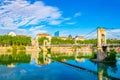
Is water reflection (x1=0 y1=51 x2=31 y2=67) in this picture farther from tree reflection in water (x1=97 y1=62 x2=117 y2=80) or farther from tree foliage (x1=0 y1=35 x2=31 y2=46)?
tree foliage (x1=0 y1=35 x2=31 y2=46)

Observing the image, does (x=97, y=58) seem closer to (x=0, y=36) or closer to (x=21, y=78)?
(x=21, y=78)

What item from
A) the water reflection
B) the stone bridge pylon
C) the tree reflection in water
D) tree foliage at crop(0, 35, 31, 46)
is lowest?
the tree reflection in water

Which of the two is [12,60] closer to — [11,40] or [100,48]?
[100,48]

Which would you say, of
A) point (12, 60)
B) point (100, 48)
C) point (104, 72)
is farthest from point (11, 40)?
point (104, 72)

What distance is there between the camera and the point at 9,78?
20.9 m

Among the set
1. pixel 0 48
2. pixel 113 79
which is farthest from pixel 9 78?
pixel 0 48

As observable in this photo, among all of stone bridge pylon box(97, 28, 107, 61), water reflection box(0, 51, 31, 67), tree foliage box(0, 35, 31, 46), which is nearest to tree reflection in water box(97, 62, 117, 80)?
stone bridge pylon box(97, 28, 107, 61)

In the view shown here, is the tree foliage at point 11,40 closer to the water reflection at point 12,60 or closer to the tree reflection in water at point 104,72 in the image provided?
the water reflection at point 12,60

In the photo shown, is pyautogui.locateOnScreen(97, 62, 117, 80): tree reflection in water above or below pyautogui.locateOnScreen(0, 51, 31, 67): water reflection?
below

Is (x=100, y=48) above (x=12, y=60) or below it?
above

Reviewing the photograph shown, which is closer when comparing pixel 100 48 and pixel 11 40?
pixel 100 48

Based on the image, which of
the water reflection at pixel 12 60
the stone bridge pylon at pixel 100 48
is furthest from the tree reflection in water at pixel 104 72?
the water reflection at pixel 12 60

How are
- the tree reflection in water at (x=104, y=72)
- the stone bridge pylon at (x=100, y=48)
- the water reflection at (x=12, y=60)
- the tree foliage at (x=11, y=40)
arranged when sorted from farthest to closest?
the tree foliage at (x=11, y=40) < the stone bridge pylon at (x=100, y=48) < the water reflection at (x=12, y=60) < the tree reflection in water at (x=104, y=72)

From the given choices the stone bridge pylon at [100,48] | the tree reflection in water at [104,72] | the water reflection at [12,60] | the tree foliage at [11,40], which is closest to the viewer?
the tree reflection in water at [104,72]
